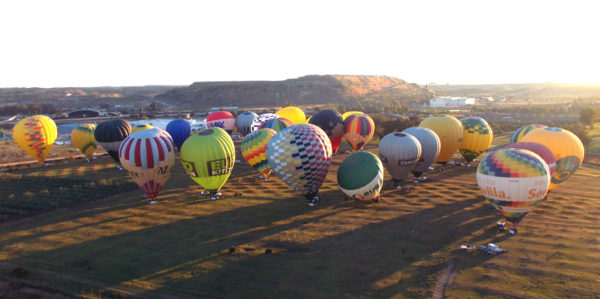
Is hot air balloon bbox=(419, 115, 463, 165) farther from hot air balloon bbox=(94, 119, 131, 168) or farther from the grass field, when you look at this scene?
hot air balloon bbox=(94, 119, 131, 168)

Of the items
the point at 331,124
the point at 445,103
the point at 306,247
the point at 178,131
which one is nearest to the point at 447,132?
the point at 331,124

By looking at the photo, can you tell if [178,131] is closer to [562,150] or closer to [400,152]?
[400,152]

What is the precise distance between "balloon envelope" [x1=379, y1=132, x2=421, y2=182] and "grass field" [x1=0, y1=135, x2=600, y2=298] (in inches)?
83.6

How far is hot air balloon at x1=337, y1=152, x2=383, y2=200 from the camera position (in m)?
26.1

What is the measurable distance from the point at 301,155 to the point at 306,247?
23.9 ft

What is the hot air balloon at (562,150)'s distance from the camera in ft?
90.5

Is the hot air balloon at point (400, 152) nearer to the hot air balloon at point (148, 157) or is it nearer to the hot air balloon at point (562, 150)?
the hot air balloon at point (562, 150)

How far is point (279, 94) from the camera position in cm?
16088

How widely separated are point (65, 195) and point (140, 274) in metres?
17.6

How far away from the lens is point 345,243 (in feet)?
70.3

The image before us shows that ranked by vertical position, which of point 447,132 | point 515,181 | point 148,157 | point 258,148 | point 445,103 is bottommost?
point 515,181

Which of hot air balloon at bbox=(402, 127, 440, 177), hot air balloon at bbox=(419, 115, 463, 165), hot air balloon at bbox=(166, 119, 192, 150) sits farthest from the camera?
hot air balloon at bbox=(166, 119, 192, 150)

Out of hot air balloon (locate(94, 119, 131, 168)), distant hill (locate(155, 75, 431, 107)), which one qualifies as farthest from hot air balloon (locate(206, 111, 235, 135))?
distant hill (locate(155, 75, 431, 107))

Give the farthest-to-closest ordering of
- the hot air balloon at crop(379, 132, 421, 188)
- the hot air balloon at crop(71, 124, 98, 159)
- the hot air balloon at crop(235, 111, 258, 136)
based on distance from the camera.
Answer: the hot air balloon at crop(235, 111, 258, 136)
the hot air balloon at crop(71, 124, 98, 159)
the hot air balloon at crop(379, 132, 421, 188)
